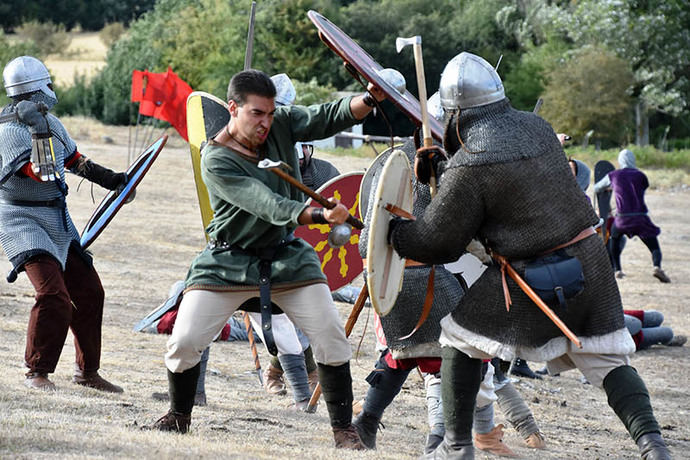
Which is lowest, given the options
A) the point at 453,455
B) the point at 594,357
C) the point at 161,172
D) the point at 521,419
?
the point at 161,172

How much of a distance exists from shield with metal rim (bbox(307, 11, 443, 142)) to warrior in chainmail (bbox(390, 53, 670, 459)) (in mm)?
350

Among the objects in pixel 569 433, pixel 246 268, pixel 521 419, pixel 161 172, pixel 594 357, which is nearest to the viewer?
pixel 594 357

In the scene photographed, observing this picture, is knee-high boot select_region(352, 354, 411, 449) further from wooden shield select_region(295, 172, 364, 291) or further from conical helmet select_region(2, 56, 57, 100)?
conical helmet select_region(2, 56, 57, 100)

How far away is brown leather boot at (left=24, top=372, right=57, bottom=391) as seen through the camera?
4.93 meters

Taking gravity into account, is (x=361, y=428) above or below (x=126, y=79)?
above

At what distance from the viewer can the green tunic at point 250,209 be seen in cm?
389

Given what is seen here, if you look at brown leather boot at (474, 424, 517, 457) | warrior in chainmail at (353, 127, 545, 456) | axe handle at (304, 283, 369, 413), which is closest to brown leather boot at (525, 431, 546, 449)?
brown leather boot at (474, 424, 517, 457)

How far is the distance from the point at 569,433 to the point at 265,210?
2.57 m

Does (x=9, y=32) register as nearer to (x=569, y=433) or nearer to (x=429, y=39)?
(x=429, y=39)

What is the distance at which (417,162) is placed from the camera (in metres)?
3.87

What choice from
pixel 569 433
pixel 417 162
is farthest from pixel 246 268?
pixel 569 433

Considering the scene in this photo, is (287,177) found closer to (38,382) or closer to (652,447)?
(652,447)

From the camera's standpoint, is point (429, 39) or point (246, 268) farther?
point (429, 39)

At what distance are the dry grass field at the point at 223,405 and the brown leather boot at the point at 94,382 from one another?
93 mm
